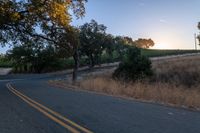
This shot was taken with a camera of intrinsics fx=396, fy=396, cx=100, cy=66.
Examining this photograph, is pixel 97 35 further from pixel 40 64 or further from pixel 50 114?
pixel 50 114

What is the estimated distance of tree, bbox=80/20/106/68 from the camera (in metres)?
72.5

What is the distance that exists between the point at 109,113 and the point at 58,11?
16194 millimetres

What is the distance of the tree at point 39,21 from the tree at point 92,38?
123 ft

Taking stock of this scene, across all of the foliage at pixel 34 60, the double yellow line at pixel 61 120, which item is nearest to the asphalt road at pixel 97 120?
the double yellow line at pixel 61 120

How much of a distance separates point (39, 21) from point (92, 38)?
43.8 meters

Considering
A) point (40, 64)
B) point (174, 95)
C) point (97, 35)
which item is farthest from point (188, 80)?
point (40, 64)

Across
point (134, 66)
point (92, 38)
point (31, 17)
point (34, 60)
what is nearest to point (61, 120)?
point (31, 17)

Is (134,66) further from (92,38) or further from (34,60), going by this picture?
(34,60)

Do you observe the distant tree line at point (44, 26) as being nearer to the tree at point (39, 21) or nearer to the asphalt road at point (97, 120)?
the tree at point (39, 21)

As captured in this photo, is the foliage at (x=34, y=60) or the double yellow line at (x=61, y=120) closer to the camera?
the double yellow line at (x=61, y=120)

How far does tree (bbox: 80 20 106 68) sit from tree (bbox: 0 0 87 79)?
123ft

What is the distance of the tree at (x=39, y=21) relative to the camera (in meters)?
26.0

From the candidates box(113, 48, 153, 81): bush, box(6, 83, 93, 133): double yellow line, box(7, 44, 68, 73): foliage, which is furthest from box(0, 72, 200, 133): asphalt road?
box(7, 44, 68, 73): foliage

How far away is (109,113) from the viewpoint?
11.7 meters
